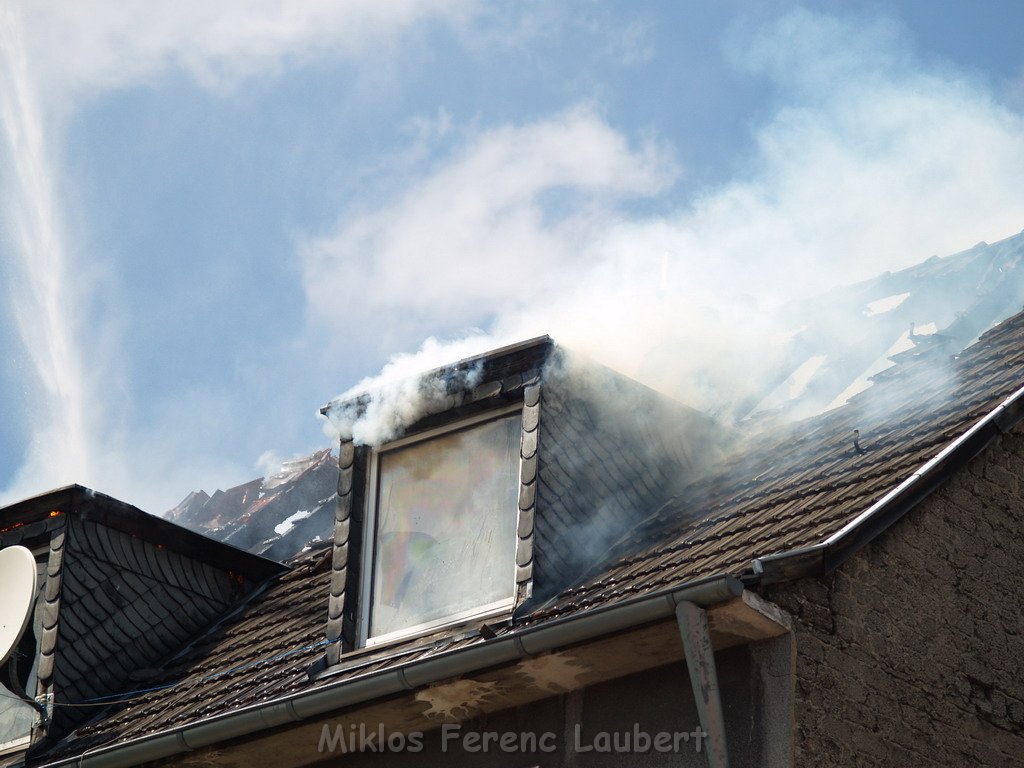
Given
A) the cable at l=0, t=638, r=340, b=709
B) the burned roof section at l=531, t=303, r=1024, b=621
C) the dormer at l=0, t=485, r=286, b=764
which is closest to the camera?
the burned roof section at l=531, t=303, r=1024, b=621

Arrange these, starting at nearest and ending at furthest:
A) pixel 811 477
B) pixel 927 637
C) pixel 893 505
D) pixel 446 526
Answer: pixel 893 505 → pixel 927 637 → pixel 811 477 → pixel 446 526

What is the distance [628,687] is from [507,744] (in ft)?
2.34

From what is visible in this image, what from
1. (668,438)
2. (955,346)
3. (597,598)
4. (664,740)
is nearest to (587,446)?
(668,438)

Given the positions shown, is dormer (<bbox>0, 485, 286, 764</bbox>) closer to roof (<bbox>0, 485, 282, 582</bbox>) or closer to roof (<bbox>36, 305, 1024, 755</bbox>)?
roof (<bbox>0, 485, 282, 582</bbox>)

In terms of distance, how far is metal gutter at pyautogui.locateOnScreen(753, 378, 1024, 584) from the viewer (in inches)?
239

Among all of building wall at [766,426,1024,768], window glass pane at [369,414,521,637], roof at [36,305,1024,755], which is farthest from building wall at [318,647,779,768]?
window glass pane at [369,414,521,637]

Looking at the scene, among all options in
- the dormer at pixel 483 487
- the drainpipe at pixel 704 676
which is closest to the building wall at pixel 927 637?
the drainpipe at pixel 704 676

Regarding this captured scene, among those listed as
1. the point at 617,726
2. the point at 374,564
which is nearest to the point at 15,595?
the point at 374,564

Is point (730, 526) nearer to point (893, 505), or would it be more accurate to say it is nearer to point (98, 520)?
point (893, 505)

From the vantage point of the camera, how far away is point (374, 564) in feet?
27.5

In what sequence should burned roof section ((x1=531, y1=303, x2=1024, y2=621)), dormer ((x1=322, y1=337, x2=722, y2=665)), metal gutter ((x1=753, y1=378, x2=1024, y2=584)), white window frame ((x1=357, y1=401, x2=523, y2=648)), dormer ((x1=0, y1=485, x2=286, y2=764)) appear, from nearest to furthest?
1. metal gutter ((x1=753, y1=378, x2=1024, y2=584))
2. burned roof section ((x1=531, y1=303, x2=1024, y2=621))
3. white window frame ((x1=357, y1=401, x2=523, y2=648))
4. dormer ((x1=322, y1=337, x2=722, y2=665))
5. dormer ((x1=0, y1=485, x2=286, y2=764))

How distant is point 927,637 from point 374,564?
10.3 ft

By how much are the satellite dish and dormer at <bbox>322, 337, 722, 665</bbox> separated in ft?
6.57

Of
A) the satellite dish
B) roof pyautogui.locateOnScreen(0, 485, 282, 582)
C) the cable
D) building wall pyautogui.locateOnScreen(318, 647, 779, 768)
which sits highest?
roof pyautogui.locateOnScreen(0, 485, 282, 582)
